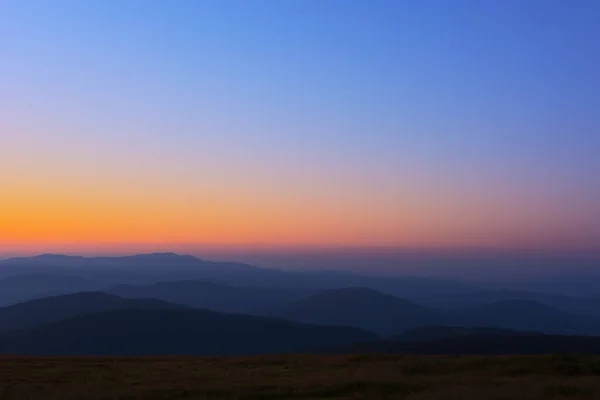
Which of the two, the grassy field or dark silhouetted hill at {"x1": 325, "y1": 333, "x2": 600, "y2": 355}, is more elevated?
the grassy field

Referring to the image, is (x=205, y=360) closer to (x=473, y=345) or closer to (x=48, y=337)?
(x=473, y=345)

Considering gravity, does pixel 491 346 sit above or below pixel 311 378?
below

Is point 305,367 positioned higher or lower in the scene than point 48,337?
higher

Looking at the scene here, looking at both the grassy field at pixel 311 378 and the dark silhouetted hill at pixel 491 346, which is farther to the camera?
the dark silhouetted hill at pixel 491 346

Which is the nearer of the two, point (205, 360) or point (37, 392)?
point (37, 392)

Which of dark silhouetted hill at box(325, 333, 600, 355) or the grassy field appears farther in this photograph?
dark silhouetted hill at box(325, 333, 600, 355)

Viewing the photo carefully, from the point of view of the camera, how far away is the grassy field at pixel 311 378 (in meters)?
21.5

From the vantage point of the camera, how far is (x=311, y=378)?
84.4 feet

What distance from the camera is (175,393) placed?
882 inches

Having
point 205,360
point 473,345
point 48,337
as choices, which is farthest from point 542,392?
point 48,337

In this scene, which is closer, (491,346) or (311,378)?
(311,378)

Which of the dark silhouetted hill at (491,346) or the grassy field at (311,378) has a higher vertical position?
the grassy field at (311,378)

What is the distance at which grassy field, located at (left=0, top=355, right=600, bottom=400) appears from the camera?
21453 mm

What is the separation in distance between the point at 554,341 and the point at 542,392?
343 ft
